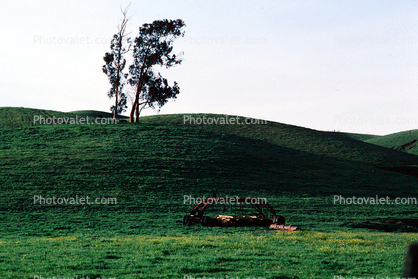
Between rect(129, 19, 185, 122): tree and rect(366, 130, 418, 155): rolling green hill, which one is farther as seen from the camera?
rect(366, 130, 418, 155): rolling green hill

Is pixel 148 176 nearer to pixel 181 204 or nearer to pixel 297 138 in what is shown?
pixel 181 204

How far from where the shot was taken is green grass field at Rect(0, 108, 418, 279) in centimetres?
1416

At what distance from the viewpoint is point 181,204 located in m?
38.6

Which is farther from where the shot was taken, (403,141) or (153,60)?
(403,141)

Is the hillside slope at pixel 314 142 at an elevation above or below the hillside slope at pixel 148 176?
above

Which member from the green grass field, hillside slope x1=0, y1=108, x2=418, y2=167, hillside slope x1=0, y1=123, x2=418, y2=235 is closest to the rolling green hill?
hillside slope x1=0, y1=108, x2=418, y2=167

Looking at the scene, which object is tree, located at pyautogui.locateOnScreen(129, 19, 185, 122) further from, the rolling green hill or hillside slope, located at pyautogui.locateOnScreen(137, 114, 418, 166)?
the rolling green hill

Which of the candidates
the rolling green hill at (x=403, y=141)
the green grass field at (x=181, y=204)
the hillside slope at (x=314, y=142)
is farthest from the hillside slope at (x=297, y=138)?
the rolling green hill at (x=403, y=141)

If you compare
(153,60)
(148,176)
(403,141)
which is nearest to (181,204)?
(148,176)

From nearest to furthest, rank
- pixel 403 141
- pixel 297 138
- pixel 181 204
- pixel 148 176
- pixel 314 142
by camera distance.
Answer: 1. pixel 181 204
2. pixel 148 176
3. pixel 314 142
4. pixel 297 138
5. pixel 403 141

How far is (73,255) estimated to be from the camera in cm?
1548

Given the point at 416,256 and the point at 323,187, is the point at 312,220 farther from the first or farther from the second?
the point at 416,256

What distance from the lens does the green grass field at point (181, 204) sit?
558 inches

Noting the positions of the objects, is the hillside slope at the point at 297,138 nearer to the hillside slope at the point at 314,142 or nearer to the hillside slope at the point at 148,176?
the hillside slope at the point at 314,142
